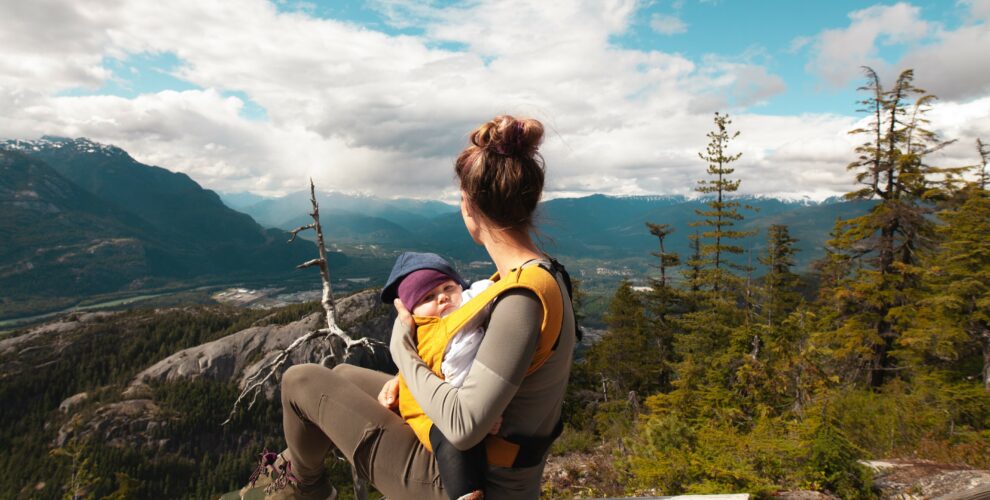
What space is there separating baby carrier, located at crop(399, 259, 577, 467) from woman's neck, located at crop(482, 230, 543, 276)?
10cm

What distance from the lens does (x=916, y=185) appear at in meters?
15.3

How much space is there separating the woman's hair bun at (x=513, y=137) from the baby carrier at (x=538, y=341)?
482 millimetres

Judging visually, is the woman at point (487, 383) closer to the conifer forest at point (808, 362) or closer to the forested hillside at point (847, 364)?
the conifer forest at point (808, 362)

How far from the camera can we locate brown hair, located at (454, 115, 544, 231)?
182 centimetres

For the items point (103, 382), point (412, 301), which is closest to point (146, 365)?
point (103, 382)

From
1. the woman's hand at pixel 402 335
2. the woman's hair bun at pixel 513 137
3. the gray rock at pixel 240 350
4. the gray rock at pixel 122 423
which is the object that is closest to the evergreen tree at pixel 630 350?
the woman's hand at pixel 402 335

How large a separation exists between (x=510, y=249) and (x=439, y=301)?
49 cm

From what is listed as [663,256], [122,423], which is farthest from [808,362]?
[122,423]

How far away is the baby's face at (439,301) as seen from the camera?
2166mm

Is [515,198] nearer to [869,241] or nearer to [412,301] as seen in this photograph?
[412,301]

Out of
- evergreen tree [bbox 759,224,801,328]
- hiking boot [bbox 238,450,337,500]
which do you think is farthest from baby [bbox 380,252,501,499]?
evergreen tree [bbox 759,224,801,328]

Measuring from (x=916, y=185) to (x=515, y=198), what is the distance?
1982 cm

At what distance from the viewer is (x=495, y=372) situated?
157 cm

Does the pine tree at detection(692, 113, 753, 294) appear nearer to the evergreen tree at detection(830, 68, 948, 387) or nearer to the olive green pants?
the evergreen tree at detection(830, 68, 948, 387)
